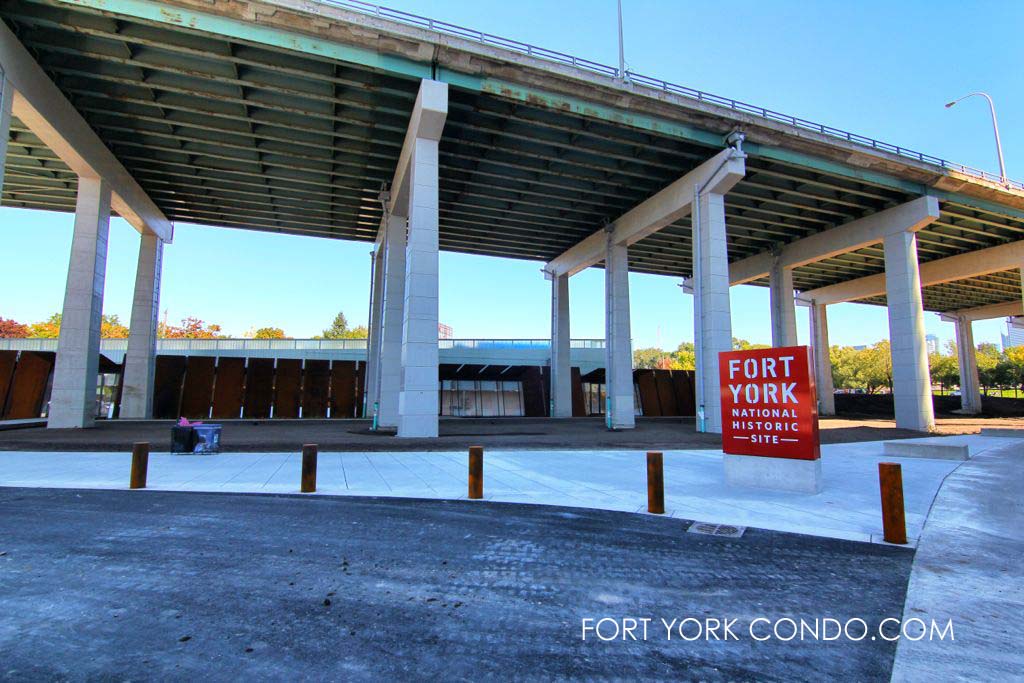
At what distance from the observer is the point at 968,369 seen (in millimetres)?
47656

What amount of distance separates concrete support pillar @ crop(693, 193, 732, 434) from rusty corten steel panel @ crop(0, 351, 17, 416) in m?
33.0

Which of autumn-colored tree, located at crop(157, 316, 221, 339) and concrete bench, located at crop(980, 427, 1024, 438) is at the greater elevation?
autumn-colored tree, located at crop(157, 316, 221, 339)

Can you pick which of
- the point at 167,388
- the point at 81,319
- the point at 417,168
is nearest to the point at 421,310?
the point at 417,168

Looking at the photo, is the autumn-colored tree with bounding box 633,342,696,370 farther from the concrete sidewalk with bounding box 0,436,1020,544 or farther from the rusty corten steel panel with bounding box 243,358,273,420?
the concrete sidewalk with bounding box 0,436,1020,544

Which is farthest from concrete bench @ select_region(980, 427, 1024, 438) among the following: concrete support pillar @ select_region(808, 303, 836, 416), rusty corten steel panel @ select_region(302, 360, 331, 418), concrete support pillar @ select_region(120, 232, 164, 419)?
concrete support pillar @ select_region(120, 232, 164, 419)

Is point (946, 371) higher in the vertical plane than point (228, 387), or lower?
higher

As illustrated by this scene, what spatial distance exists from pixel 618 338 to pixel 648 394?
36.2ft

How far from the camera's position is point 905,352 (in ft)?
85.0

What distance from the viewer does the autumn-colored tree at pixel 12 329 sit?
55.4m

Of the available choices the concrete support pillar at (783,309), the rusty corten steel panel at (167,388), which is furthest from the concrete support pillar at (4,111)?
the concrete support pillar at (783,309)

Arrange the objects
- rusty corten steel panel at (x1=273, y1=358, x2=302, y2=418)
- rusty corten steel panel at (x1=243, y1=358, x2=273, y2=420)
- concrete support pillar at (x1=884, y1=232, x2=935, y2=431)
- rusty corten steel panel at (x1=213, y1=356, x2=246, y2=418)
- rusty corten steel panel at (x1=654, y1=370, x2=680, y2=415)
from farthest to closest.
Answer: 1. rusty corten steel panel at (x1=654, y1=370, x2=680, y2=415)
2. rusty corten steel panel at (x1=273, y1=358, x2=302, y2=418)
3. rusty corten steel panel at (x1=243, y1=358, x2=273, y2=420)
4. rusty corten steel panel at (x1=213, y1=356, x2=246, y2=418)
5. concrete support pillar at (x1=884, y1=232, x2=935, y2=431)

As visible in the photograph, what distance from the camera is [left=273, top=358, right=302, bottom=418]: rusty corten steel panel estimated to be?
30594 mm

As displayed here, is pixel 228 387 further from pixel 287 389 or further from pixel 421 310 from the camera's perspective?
pixel 421 310

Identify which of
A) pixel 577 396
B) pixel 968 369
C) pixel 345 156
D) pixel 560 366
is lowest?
pixel 577 396
